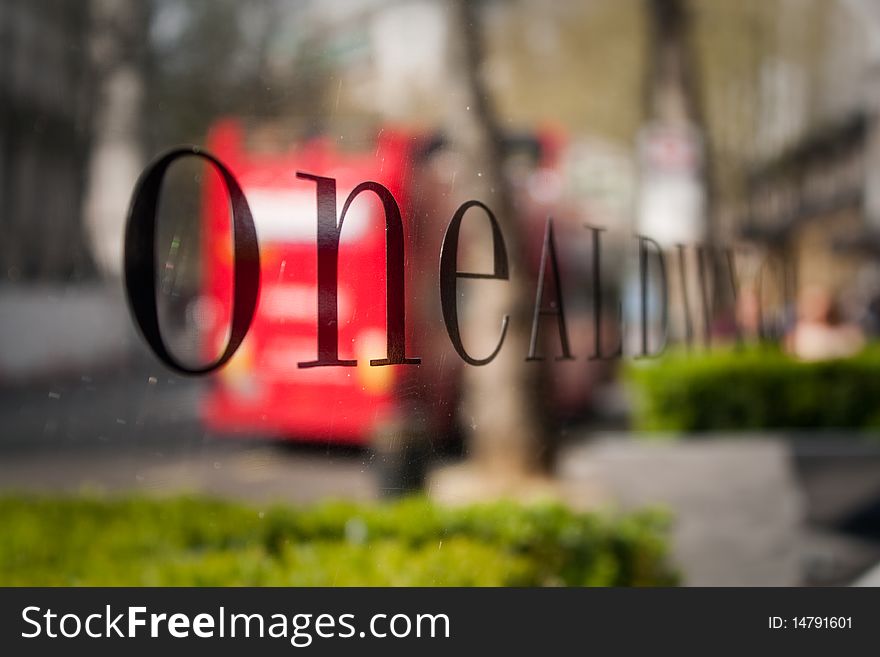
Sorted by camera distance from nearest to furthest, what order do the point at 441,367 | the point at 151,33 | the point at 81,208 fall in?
the point at 441,367, the point at 151,33, the point at 81,208

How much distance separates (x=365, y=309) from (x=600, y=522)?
7.70ft

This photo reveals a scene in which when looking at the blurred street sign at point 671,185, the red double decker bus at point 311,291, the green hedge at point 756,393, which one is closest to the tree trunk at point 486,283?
the red double decker bus at point 311,291

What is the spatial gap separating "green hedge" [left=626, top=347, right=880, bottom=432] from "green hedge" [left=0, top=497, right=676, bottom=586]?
13.7 feet

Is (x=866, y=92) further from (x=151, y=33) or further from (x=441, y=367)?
(x=441, y=367)

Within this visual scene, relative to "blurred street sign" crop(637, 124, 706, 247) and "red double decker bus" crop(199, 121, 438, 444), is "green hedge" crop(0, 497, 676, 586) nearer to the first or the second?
"red double decker bus" crop(199, 121, 438, 444)

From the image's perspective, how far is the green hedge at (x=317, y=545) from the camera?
9.75 ft

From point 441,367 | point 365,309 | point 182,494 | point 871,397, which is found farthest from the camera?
point 871,397

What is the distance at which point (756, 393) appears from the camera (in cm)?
843

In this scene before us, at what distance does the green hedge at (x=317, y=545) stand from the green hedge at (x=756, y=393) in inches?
164

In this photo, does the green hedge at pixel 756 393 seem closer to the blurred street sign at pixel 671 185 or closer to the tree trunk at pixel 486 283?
the blurred street sign at pixel 671 185

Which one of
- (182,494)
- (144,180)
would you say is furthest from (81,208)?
(144,180)

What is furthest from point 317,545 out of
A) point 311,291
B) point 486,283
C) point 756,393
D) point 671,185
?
point 756,393

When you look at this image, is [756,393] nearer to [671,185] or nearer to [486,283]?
[671,185]

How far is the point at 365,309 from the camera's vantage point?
2059 mm
